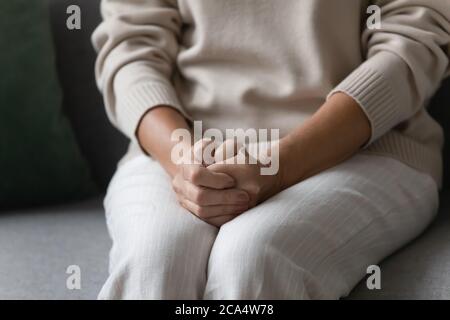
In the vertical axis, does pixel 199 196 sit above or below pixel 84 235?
above

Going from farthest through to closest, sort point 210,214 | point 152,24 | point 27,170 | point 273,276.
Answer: point 27,170 < point 152,24 < point 210,214 < point 273,276

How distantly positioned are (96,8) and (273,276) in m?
0.74

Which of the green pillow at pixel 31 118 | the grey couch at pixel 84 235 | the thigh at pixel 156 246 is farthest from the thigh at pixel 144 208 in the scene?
the green pillow at pixel 31 118

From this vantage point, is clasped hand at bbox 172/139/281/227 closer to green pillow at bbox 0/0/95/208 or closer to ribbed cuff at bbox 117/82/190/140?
ribbed cuff at bbox 117/82/190/140

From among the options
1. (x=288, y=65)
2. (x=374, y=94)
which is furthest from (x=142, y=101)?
(x=374, y=94)

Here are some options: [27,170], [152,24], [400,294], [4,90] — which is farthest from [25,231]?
[400,294]

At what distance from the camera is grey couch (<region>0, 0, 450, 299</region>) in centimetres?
113

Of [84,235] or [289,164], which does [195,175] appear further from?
[84,235]

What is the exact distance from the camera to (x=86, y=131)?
1574 mm

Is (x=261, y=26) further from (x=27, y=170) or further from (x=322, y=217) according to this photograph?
(x=27, y=170)

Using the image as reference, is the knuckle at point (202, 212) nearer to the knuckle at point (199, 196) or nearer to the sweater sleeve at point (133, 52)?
the knuckle at point (199, 196)

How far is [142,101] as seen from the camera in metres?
1.29

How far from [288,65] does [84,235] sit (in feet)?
1.41

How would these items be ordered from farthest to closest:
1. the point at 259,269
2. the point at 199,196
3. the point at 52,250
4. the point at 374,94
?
the point at 52,250, the point at 374,94, the point at 199,196, the point at 259,269
